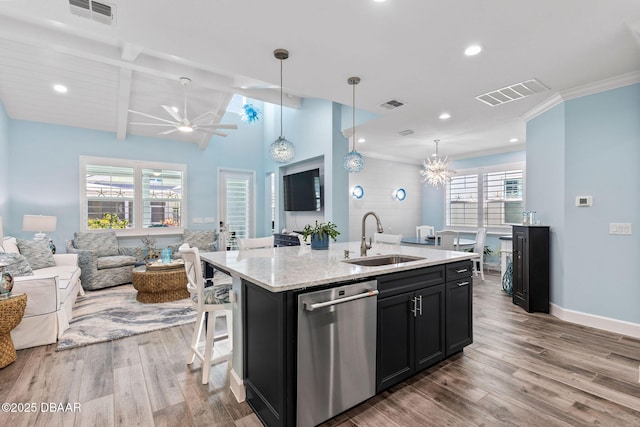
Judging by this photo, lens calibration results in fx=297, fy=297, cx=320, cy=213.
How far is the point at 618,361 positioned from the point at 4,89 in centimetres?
843

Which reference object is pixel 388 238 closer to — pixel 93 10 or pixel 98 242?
pixel 93 10

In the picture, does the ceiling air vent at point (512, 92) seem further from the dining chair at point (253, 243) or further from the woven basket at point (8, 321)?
the woven basket at point (8, 321)

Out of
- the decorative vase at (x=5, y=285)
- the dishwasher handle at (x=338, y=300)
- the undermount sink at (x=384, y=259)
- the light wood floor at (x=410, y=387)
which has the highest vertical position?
the undermount sink at (x=384, y=259)

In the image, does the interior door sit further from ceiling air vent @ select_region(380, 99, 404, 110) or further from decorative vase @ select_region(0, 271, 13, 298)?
decorative vase @ select_region(0, 271, 13, 298)

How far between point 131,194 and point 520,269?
715 centimetres

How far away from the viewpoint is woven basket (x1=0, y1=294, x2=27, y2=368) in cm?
246

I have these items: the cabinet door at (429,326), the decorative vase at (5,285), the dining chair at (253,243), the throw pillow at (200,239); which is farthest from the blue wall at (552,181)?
the throw pillow at (200,239)

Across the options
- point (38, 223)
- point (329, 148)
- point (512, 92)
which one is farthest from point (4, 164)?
point (512, 92)

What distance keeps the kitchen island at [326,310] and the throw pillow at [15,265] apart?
230cm

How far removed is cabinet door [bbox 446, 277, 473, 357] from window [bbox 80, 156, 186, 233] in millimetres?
6017

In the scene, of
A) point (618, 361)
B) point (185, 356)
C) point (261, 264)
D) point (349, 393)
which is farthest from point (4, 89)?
point (618, 361)

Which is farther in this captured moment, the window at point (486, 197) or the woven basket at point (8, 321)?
the window at point (486, 197)

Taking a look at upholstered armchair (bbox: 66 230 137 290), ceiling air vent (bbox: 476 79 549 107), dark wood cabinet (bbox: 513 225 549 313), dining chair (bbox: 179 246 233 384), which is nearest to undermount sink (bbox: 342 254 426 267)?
dining chair (bbox: 179 246 233 384)

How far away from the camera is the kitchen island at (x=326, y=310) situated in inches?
65.0
